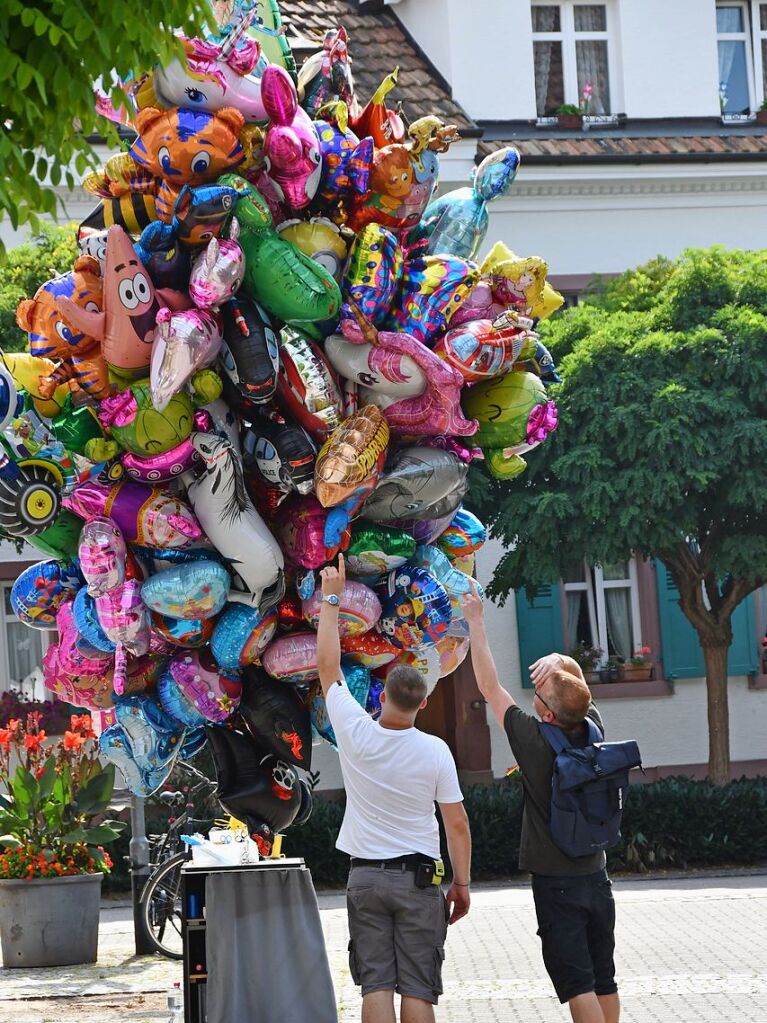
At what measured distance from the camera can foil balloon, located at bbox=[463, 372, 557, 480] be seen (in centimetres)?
752

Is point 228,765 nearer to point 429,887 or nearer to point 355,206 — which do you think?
point 429,887

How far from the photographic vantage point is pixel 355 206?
7285mm

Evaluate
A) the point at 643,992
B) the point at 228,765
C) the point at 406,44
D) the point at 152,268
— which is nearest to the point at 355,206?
the point at 152,268

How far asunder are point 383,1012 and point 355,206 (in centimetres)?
322

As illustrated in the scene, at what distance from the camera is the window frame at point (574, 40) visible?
2192 cm

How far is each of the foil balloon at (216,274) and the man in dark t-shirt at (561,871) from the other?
166 centimetres

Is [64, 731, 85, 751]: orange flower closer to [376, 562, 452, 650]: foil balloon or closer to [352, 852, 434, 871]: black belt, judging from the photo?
[376, 562, 452, 650]: foil balloon

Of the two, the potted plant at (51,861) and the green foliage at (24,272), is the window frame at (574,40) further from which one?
the potted plant at (51,861)

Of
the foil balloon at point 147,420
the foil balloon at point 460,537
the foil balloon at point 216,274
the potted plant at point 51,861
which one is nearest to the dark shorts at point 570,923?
the foil balloon at point 460,537

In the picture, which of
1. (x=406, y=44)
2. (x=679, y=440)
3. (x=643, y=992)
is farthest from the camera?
(x=406, y=44)

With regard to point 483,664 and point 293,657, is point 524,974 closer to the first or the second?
point 293,657

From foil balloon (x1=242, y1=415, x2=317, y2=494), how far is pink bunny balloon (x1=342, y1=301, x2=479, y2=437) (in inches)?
16.3

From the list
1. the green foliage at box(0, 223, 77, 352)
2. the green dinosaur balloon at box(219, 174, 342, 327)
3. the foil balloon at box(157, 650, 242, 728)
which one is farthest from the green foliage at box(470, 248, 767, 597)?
the green dinosaur balloon at box(219, 174, 342, 327)

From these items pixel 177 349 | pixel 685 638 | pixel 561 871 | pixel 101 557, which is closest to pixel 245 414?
pixel 177 349
